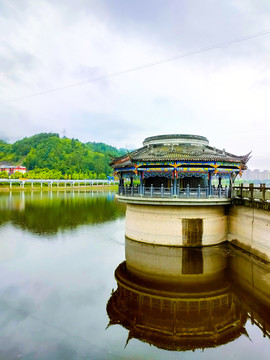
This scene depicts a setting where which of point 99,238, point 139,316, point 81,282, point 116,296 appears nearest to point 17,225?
point 99,238

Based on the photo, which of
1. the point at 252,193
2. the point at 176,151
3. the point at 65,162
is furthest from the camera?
the point at 65,162

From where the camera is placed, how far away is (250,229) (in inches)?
714

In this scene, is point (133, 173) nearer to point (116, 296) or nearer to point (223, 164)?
point (223, 164)

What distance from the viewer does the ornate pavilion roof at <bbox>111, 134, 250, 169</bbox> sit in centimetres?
1914

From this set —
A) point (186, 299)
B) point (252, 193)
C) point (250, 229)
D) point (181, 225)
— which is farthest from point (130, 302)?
point (252, 193)

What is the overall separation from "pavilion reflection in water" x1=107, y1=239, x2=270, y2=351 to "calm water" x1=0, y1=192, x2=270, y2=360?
4 cm

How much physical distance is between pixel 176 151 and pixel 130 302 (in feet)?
38.8

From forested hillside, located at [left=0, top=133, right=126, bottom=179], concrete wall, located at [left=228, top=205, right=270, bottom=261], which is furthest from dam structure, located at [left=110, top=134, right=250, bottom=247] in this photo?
forested hillside, located at [left=0, top=133, right=126, bottom=179]

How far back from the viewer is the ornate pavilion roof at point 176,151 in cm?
1914

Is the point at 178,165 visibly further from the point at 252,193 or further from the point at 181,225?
the point at 252,193

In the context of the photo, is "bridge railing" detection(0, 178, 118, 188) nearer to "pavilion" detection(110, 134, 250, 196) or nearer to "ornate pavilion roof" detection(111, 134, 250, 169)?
"ornate pavilion roof" detection(111, 134, 250, 169)

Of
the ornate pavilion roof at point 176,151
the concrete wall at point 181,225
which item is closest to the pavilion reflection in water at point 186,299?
the concrete wall at point 181,225

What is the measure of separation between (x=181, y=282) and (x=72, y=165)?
12206 centimetres

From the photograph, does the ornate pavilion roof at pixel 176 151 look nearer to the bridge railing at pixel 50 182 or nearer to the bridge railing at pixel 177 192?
the bridge railing at pixel 177 192
